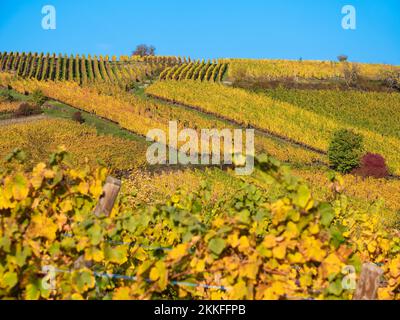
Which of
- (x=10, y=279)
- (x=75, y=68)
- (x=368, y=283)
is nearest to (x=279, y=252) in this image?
(x=368, y=283)

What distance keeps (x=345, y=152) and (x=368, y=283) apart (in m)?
24.7

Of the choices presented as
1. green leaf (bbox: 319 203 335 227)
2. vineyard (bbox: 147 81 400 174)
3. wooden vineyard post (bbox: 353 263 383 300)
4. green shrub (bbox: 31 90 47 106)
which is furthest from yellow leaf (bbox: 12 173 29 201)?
green shrub (bbox: 31 90 47 106)

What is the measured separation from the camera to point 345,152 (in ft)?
91.7

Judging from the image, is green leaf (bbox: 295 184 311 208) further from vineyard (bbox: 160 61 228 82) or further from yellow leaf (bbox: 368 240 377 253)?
vineyard (bbox: 160 61 228 82)

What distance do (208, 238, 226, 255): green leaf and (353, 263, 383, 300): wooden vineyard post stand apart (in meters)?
0.98


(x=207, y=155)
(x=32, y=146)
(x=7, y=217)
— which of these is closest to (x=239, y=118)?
(x=207, y=155)

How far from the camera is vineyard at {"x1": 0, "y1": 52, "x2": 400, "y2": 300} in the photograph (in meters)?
4.39

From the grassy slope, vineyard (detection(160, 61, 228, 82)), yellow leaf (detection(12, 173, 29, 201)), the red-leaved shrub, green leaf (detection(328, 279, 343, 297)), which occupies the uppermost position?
vineyard (detection(160, 61, 228, 82))

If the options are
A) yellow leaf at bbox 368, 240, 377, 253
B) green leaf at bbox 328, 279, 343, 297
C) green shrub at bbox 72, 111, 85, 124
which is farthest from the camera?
green shrub at bbox 72, 111, 85, 124

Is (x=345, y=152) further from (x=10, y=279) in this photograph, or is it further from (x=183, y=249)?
(x=10, y=279)

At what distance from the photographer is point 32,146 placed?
80.2 feet
